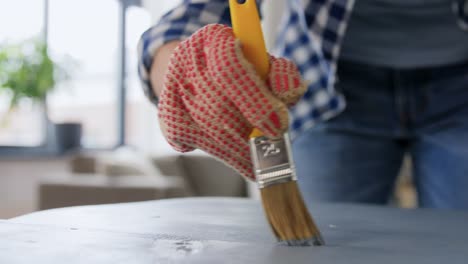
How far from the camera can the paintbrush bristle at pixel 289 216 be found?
1.56ft

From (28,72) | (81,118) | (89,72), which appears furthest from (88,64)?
(28,72)

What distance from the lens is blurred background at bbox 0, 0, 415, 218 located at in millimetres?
2654

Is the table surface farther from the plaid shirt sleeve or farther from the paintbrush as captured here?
the plaid shirt sleeve

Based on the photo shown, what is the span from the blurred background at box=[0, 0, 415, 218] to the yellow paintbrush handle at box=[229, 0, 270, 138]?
1.95m

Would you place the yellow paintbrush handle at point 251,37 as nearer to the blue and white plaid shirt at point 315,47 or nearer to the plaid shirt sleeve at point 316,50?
the blue and white plaid shirt at point 315,47

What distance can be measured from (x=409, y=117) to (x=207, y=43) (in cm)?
54

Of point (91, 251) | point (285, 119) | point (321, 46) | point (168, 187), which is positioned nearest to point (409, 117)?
point (321, 46)

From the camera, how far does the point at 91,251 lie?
424mm

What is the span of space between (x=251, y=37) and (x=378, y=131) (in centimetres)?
50

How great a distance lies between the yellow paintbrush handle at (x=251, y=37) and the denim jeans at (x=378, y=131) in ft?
1.43

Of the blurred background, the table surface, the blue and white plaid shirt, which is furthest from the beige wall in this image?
the table surface

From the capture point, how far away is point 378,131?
91cm

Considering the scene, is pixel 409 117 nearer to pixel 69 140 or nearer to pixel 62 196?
pixel 62 196

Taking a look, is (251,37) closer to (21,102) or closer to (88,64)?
(21,102)
